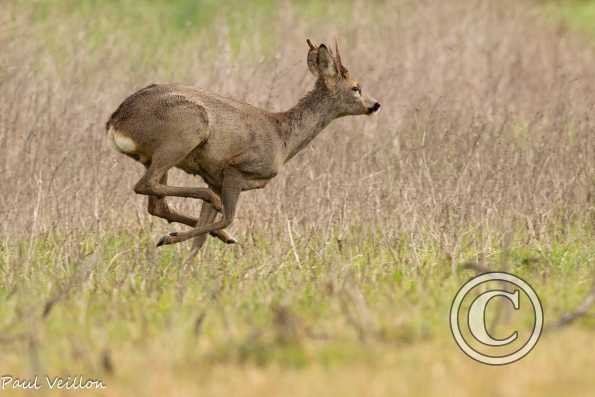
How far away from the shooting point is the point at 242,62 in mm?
12461

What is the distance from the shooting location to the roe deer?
757 cm

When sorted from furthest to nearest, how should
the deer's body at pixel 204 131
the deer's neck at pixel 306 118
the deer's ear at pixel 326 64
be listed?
the deer's ear at pixel 326 64 → the deer's neck at pixel 306 118 → the deer's body at pixel 204 131

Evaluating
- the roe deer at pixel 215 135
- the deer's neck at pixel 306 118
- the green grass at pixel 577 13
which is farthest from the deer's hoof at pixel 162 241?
the green grass at pixel 577 13

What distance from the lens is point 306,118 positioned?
335 inches

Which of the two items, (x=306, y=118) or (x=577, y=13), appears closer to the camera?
(x=306, y=118)

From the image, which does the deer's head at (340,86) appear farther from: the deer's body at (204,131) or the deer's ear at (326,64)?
the deer's body at (204,131)

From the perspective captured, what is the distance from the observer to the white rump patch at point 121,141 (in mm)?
7562

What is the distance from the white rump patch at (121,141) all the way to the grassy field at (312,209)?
59 cm

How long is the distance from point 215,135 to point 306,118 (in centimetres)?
89

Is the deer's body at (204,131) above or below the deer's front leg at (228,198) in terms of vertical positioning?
above

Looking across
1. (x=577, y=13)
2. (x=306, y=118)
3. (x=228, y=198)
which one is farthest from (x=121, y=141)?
(x=577, y=13)

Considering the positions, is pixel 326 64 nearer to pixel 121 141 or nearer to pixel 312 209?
pixel 312 209

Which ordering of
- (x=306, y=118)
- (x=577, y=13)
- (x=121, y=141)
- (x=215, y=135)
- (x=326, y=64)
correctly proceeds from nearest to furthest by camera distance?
(x=121, y=141) < (x=215, y=135) < (x=306, y=118) < (x=326, y=64) < (x=577, y=13)

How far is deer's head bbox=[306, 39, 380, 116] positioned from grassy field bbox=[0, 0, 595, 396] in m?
0.60
